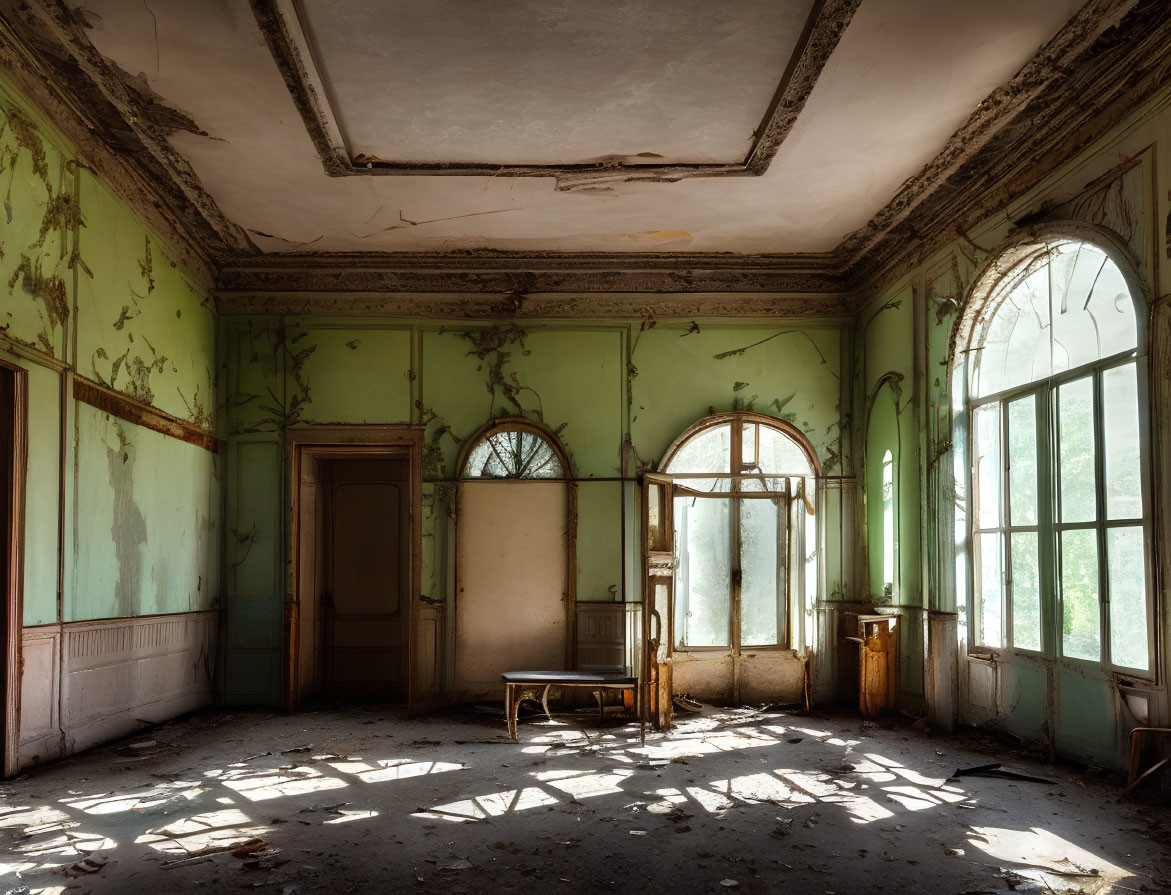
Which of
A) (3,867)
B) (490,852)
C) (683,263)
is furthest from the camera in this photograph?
(683,263)

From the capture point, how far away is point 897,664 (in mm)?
6875

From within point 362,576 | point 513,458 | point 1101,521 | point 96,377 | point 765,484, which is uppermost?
point 96,377

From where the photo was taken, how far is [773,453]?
785 centimetres

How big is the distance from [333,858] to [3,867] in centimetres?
122

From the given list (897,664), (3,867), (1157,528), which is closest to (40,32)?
(3,867)

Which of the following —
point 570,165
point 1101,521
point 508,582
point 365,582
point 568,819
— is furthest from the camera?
point 365,582

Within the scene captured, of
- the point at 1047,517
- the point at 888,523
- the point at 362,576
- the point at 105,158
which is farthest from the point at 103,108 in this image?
the point at 888,523

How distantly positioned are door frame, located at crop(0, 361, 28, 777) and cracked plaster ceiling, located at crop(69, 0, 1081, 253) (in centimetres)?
183

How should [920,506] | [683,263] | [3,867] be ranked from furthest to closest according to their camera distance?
[683,263] → [920,506] → [3,867]

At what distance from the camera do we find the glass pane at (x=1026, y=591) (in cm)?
546

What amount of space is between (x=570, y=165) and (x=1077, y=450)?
3.51 meters

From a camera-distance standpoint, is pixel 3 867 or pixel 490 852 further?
pixel 490 852

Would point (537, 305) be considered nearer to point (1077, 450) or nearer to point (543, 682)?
point (543, 682)

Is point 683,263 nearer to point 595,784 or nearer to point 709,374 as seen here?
point 709,374
